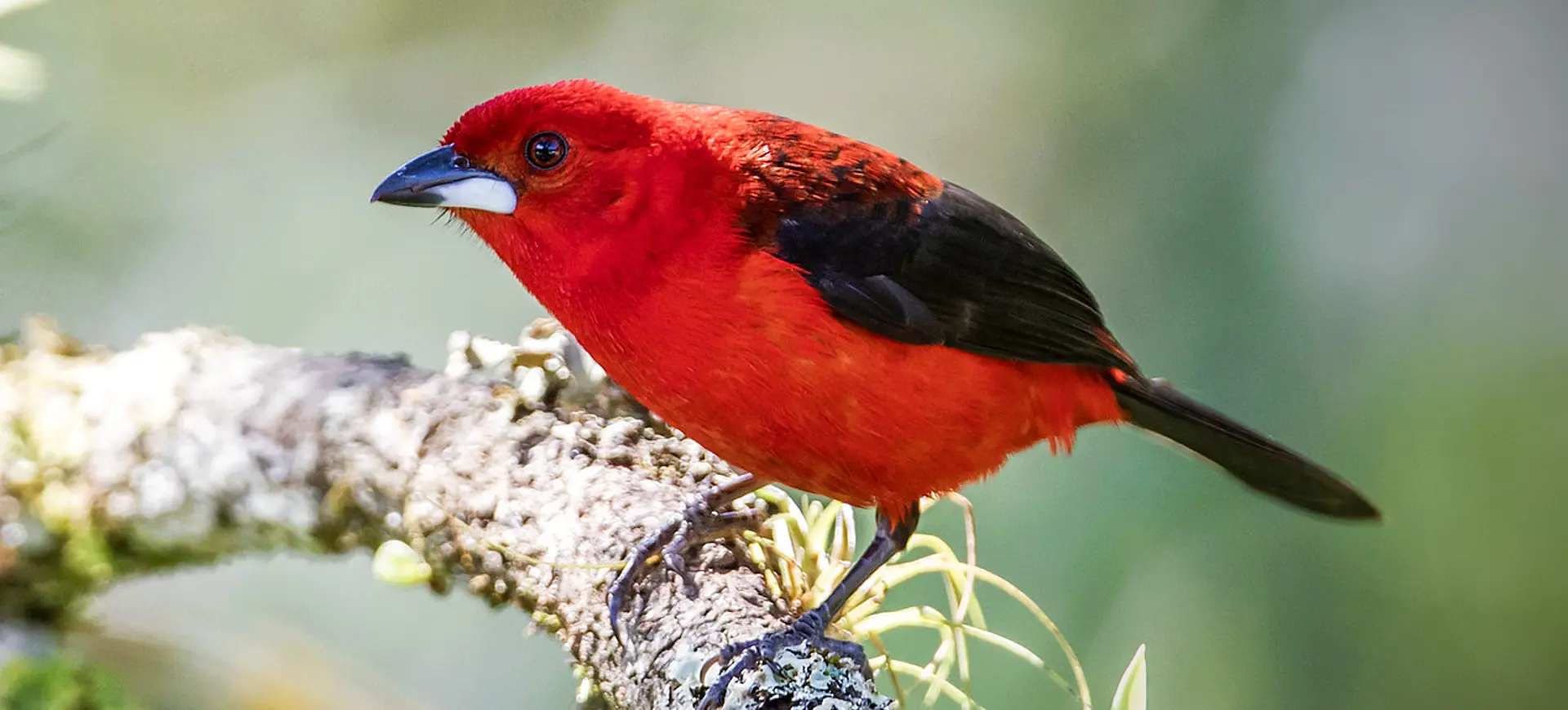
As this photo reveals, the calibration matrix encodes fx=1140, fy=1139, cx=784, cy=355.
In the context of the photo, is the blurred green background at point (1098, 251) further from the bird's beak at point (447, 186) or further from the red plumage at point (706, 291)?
the bird's beak at point (447, 186)

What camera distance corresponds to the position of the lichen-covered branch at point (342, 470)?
168 centimetres

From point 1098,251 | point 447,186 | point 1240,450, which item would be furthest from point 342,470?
point 1098,251

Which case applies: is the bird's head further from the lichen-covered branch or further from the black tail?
the black tail

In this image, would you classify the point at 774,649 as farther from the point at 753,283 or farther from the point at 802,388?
the point at 753,283

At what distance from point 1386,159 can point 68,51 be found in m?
3.84

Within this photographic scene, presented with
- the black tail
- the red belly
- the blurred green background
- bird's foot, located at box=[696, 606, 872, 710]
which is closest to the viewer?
bird's foot, located at box=[696, 606, 872, 710]

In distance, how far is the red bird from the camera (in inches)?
58.1

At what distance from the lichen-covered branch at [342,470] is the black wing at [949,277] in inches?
17.6

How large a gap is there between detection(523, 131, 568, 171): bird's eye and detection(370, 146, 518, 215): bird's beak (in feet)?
0.15

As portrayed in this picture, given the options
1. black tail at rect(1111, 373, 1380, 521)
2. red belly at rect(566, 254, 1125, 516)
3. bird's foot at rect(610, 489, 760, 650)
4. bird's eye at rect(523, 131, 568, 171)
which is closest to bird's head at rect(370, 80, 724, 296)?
Result: bird's eye at rect(523, 131, 568, 171)

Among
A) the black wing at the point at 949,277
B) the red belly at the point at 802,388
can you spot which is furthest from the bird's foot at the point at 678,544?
the black wing at the point at 949,277

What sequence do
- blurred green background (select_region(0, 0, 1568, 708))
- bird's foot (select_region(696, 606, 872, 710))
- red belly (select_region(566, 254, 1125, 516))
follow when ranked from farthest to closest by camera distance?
blurred green background (select_region(0, 0, 1568, 708)) < red belly (select_region(566, 254, 1125, 516)) < bird's foot (select_region(696, 606, 872, 710))

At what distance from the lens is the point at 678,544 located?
5.27 ft

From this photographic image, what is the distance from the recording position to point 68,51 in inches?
137
